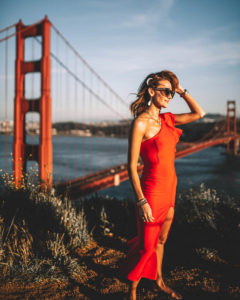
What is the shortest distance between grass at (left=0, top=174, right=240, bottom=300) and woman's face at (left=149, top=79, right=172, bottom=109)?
159 centimetres

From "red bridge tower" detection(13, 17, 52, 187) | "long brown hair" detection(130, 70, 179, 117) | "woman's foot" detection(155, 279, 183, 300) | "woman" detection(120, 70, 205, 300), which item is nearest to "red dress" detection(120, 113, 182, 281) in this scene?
"woman" detection(120, 70, 205, 300)

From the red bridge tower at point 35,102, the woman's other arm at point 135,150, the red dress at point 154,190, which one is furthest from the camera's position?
the red bridge tower at point 35,102

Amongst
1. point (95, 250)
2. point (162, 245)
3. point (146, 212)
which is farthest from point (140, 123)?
point (95, 250)

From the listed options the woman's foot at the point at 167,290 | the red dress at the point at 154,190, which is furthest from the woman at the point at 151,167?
the woman's foot at the point at 167,290

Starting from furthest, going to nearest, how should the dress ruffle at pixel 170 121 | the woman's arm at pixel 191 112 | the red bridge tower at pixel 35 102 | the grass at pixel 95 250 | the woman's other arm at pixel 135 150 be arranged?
the red bridge tower at pixel 35 102 < the grass at pixel 95 250 < the woman's arm at pixel 191 112 < the dress ruffle at pixel 170 121 < the woman's other arm at pixel 135 150

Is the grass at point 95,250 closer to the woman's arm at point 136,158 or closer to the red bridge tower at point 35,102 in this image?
the woman's arm at point 136,158

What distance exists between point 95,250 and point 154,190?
1507 millimetres

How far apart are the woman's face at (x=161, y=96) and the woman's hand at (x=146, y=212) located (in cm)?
73

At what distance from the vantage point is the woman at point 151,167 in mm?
1707

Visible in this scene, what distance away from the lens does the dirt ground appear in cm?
210

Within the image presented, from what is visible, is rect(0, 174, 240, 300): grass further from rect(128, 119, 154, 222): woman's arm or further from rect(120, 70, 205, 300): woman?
rect(128, 119, 154, 222): woman's arm

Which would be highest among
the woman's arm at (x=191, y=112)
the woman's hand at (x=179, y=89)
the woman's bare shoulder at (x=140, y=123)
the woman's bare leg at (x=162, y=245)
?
the woman's hand at (x=179, y=89)

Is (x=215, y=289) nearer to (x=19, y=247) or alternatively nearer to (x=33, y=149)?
(x=19, y=247)

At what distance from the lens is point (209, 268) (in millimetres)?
2488
